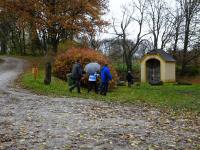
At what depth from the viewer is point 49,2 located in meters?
25.2

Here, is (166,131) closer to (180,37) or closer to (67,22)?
(67,22)

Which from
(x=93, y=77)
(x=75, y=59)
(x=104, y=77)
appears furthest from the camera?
(x=75, y=59)

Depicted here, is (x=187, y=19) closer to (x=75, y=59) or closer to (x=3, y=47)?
(x=75, y=59)

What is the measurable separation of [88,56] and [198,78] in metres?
28.8

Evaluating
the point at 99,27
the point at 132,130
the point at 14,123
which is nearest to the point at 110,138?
the point at 132,130

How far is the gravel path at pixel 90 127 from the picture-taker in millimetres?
9375

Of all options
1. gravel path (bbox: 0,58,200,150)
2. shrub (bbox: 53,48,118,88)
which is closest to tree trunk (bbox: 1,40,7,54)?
shrub (bbox: 53,48,118,88)

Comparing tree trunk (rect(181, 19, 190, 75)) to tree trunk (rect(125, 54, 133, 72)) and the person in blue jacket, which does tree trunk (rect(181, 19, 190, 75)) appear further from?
the person in blue jacket

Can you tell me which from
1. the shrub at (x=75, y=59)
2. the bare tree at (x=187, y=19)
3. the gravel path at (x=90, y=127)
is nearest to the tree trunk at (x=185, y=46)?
the bare tree at (x=187, y=19)

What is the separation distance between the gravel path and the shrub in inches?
489

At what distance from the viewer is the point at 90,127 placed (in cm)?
1141

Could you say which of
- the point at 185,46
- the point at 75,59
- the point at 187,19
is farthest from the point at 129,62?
the point at 75,59

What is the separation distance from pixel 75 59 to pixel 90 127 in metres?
19.0

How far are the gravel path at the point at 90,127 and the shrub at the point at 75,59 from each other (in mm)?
12417
